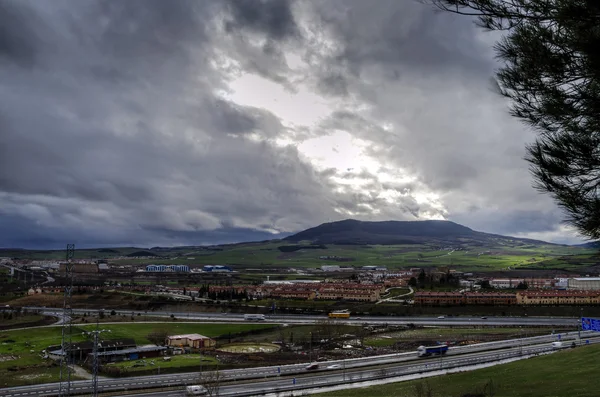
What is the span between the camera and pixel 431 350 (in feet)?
177

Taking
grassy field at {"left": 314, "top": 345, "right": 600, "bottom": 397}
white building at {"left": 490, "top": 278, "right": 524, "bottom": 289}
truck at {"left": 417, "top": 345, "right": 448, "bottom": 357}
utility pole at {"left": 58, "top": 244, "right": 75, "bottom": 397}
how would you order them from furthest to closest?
white building at {"left": 490, "top": 278, "right": 524, "bottom": 289} < truck at {"left": 417, "top": 345, "right": 448, "bottom": 357} < utility pole at {"left": 58, "top": 244, "right": 75, "bottom": 397} < grassy field at {"left": 314, "top": 345, "right": 600, "bottom": 397}

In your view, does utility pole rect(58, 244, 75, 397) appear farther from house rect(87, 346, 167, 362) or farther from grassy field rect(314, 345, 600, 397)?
grassy field rect(314, 345, 600, 397)

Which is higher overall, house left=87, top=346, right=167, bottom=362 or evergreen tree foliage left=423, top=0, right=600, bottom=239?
evergreen tree foliage left=423, top=0, right=600, bottom=239

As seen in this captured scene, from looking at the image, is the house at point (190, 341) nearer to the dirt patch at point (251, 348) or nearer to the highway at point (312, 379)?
the dirt patch at point (251, 348)

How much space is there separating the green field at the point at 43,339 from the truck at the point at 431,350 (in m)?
27.2

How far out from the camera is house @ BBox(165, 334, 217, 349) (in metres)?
62.7

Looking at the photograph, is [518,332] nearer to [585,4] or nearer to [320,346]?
[320,346]

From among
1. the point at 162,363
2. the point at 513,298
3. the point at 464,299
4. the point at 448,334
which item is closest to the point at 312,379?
the point at 162,363

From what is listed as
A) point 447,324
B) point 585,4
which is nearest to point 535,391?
point 585,4

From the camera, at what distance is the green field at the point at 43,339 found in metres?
47.5

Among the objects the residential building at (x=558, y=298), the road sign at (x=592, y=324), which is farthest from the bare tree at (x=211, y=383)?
the residential building at (x=558, y=298)

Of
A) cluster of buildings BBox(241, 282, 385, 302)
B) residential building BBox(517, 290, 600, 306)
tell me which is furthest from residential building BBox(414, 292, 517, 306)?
cluster of buildings BBox(241, 282, 385, 302)

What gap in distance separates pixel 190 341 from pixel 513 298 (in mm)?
65562

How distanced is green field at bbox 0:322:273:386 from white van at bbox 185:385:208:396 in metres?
15.0
